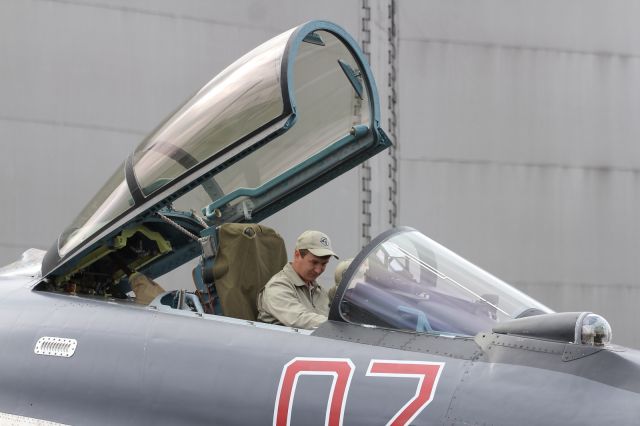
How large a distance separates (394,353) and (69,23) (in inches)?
295

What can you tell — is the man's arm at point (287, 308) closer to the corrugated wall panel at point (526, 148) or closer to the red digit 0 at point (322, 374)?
the red digit 0 at point (322, 374)

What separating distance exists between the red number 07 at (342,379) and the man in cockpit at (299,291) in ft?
2.01

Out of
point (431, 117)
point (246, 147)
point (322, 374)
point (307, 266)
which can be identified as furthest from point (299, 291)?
point (431, 117)

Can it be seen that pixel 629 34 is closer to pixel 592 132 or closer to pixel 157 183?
pixel 592 132

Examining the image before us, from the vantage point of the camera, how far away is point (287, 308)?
531 centimetres

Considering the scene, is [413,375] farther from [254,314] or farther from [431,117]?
[431,117]

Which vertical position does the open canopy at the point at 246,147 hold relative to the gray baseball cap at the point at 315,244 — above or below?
above

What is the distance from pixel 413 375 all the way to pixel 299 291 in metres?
1.58

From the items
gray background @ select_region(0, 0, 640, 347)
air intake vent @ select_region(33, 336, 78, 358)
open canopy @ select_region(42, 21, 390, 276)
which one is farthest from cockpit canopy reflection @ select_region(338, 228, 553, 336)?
gray background @ select_region(0, 0, 640, 347)

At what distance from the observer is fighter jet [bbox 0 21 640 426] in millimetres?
4109

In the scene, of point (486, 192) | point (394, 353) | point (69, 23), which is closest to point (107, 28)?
point (69, 23)

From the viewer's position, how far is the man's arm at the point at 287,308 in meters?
5.09

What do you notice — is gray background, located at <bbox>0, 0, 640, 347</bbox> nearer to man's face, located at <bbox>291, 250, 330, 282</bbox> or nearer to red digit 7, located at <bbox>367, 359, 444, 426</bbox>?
man's face, located at <bbox>291, 250, 330, 282</bbox>

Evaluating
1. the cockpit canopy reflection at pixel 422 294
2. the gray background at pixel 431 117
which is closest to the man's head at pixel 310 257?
the cockpit canopy reflection at pixel 422 294
